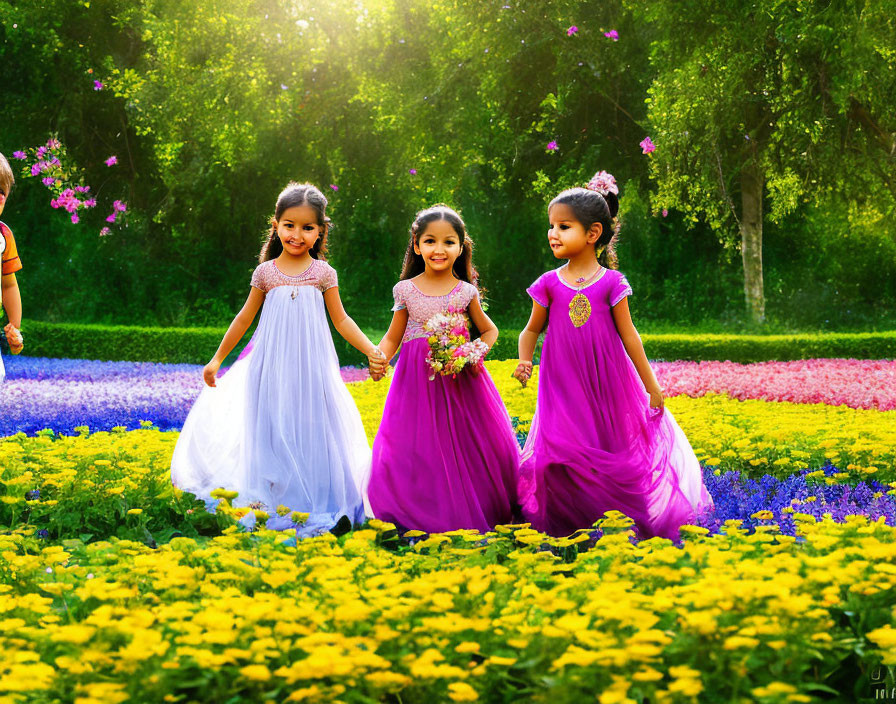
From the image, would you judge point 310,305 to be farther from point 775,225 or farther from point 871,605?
point 775,225

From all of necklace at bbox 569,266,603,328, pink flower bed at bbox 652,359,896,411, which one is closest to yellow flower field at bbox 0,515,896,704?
necklace at bbox 569,266,603,328

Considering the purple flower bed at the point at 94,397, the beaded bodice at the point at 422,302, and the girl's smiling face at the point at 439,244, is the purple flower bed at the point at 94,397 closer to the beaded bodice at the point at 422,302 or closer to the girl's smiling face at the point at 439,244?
the beaded bodice at the point at 422,302

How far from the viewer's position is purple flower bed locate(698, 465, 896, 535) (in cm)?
446

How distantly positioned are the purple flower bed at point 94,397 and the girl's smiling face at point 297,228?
356 centimetres

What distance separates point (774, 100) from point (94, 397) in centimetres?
1076

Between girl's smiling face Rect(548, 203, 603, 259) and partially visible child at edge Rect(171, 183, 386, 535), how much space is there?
1.04 metres

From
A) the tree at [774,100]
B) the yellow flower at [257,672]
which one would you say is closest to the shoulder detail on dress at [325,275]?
Result: the yellow flower at [257,672]

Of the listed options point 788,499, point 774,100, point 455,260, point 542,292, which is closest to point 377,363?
point 455,260

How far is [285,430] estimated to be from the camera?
4648 millimetres

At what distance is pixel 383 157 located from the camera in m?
20.1

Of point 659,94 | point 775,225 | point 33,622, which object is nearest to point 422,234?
point 33,622

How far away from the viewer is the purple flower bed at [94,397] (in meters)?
7.59

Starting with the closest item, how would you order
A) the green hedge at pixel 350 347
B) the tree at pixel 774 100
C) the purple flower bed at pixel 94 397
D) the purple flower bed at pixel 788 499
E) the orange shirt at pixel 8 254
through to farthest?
1. the purple flower bed at pixel 788 499
2. the orange shirt at pixel 8 254
3. the purple flower bed at pixel 94 397
4. the green hedge at pixel 350 347
5. the tree at pixel 774 100

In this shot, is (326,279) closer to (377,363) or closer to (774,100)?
(377,363)
